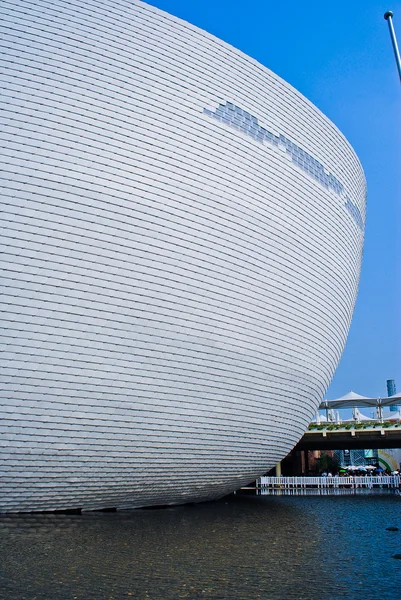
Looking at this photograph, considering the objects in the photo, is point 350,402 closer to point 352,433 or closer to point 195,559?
point 352,433

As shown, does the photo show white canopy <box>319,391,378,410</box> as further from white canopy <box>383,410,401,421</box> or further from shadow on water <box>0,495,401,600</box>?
shadow on water <box>0,495,401,600</box>

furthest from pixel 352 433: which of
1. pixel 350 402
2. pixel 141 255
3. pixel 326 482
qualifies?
pixel 141 255

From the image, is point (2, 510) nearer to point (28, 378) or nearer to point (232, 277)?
point (28, 378)

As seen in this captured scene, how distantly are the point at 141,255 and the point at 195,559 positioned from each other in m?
7.32

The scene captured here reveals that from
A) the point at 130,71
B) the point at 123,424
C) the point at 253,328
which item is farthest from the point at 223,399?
the point at 130,71

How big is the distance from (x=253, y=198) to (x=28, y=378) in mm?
7783

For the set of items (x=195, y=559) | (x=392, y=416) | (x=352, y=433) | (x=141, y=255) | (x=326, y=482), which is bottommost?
(x=195, y=559)

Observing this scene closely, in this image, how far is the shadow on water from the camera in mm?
5043

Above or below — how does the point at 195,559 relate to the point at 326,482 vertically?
below

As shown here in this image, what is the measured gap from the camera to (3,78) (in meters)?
11.3

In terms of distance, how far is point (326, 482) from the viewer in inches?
1210

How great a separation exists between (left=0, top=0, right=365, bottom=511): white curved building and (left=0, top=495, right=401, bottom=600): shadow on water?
7.23 feet

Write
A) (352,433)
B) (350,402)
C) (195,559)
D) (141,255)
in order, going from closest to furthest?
(195,559), (141,255), (352,433), (350,402)

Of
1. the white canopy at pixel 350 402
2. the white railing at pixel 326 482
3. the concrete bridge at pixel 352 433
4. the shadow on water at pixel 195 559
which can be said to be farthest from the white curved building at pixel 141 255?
the white canopy at pixel 350 402
